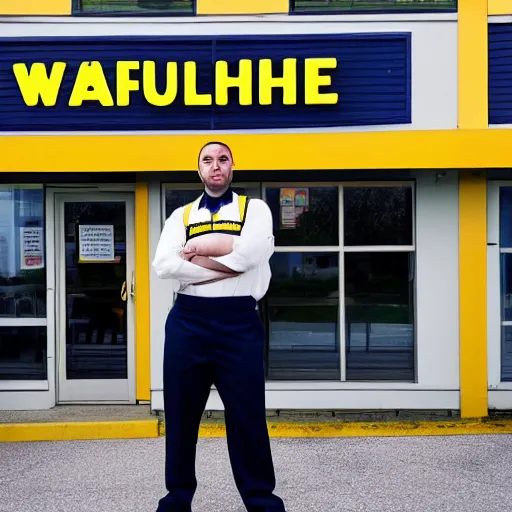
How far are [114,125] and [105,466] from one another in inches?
124

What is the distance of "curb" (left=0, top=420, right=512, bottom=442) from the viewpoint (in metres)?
6.70

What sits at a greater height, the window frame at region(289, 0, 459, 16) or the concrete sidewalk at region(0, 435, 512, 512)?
the window frame at region(289, 0, 459, 16)

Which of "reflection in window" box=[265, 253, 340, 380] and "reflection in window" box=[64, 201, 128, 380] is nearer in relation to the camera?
"reflection in window" box=[265, 253, 340, 380]

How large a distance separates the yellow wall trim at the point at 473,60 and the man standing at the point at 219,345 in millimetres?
3819

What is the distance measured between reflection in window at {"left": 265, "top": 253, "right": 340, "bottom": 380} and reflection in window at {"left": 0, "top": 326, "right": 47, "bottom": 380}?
90.1 inches

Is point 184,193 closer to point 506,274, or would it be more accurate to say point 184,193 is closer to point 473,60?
point 473,60

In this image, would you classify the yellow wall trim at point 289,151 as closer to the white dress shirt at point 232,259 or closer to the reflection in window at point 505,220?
the reflection in window at point 505,220

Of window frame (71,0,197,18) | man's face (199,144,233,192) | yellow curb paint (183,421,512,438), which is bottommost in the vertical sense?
yellow curb paint (183,421,512,438)

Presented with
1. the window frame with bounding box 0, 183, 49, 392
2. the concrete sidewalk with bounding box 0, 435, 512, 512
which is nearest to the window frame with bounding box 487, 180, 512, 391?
the concrete sidewalk with bounding box 0, 435, 512, 512

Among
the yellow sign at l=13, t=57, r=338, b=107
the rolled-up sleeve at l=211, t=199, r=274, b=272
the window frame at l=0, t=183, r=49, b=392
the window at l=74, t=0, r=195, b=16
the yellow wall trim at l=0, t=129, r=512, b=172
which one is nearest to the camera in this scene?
the rolled-up sleeve at l=211, t=199, r=274, b=272

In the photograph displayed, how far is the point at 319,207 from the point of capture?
24.3 feet

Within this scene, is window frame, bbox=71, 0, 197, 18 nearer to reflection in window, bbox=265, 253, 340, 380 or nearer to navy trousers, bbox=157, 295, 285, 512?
reflection in window, bbox=265, 253, 340, 380

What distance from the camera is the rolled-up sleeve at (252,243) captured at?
4.00m

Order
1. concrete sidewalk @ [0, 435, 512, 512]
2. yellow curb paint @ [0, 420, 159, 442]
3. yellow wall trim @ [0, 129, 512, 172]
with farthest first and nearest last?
yellow wall trim @ [0, 129, 512, 172], yellow curb paint @ [0, 420, 159, 442], concrete sidewalk @ [0, 435, 512, 512]
